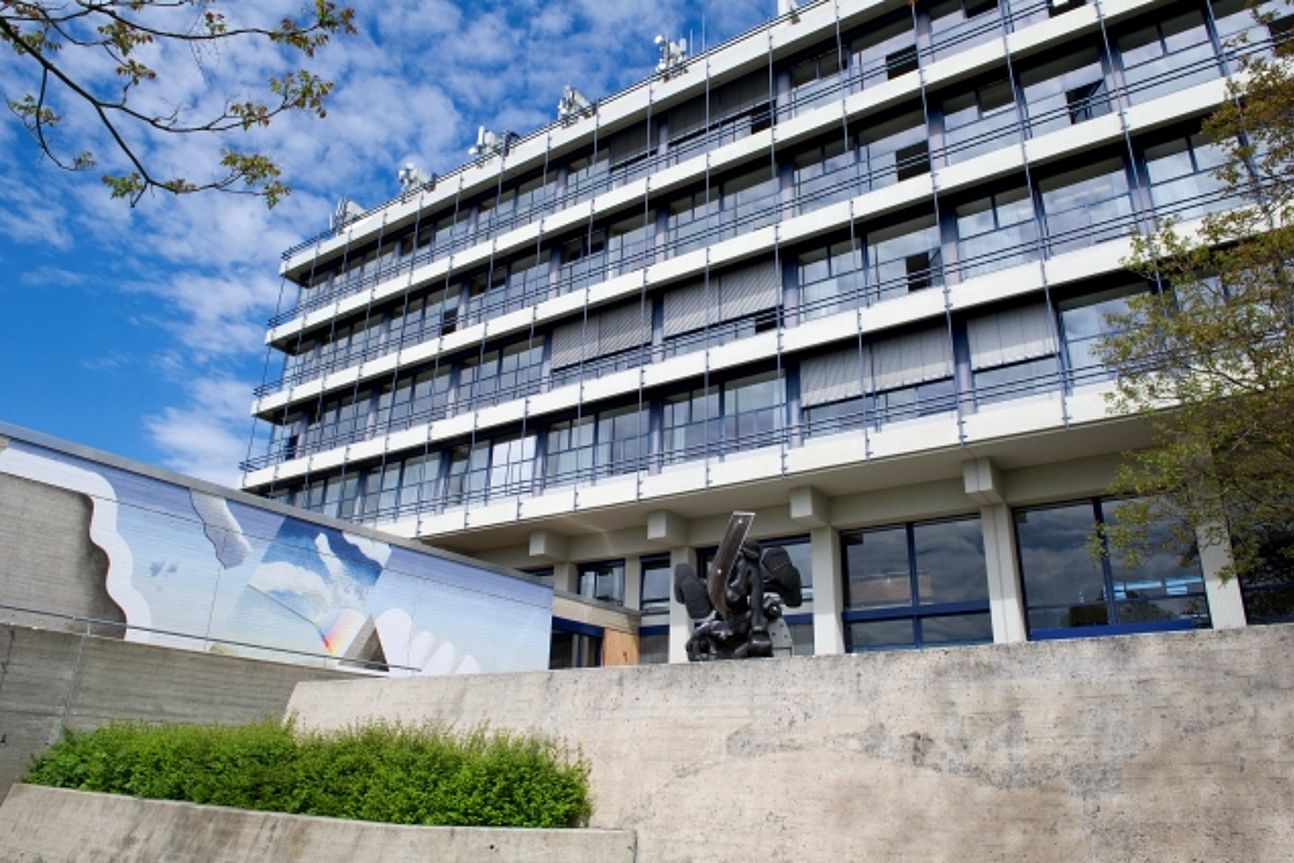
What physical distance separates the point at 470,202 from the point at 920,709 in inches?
1159

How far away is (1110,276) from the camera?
19125mm

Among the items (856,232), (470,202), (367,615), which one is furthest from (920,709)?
(470,202)

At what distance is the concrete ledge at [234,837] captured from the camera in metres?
8.30

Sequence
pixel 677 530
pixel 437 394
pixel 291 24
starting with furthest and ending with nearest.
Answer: pixel 437 394, pixel 677 530, pixel 291 24

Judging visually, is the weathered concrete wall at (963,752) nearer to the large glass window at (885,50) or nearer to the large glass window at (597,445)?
the large glass window at (597,445)

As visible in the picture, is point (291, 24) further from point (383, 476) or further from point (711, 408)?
point (383, 476)

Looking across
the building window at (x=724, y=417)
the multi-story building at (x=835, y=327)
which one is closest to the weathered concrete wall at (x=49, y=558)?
the multi-story building at (x=835, y=327)

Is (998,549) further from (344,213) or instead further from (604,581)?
(344,213)

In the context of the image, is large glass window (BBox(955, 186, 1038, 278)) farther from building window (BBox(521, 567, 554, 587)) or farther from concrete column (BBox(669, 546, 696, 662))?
building window (BBox(521, 567, 554, 587))

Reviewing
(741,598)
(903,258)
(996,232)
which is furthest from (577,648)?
(996,232)

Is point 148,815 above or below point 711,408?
below

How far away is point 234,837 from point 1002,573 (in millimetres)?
15762

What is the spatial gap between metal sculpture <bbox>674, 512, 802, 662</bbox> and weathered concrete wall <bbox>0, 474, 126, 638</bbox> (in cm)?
1006

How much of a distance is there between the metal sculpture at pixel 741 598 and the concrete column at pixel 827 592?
9168 millimetres
